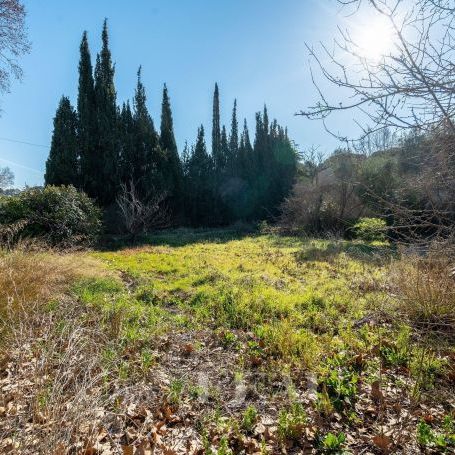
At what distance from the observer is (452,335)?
420cm

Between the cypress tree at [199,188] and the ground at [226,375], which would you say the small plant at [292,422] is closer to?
the ground at [226,375]

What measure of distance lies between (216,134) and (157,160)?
12.6 m

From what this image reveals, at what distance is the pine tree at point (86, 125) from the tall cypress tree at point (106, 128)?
0.89 ft

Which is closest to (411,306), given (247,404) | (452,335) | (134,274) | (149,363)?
(452,335)

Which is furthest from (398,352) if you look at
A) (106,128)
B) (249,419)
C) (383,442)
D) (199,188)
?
(199,188)

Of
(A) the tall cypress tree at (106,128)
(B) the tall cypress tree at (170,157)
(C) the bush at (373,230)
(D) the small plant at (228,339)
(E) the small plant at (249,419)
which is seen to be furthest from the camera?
(B) the tall cypress tree at (170,157)

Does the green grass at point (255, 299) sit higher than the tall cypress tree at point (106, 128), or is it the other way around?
the tall cypress tree at point (106, 128)

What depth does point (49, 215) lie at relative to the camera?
11227mm

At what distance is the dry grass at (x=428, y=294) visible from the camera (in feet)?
14.5

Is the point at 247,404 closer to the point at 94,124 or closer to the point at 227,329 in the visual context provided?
the point at 227,329

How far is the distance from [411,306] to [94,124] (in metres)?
19.7

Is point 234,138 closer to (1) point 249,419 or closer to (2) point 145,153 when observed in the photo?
(2) point 145,153

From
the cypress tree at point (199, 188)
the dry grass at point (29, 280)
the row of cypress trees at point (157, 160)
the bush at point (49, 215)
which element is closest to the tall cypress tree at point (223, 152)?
the row of cypress trees at point (157, 160)

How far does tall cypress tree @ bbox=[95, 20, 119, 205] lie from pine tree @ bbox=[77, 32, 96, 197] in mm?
271
